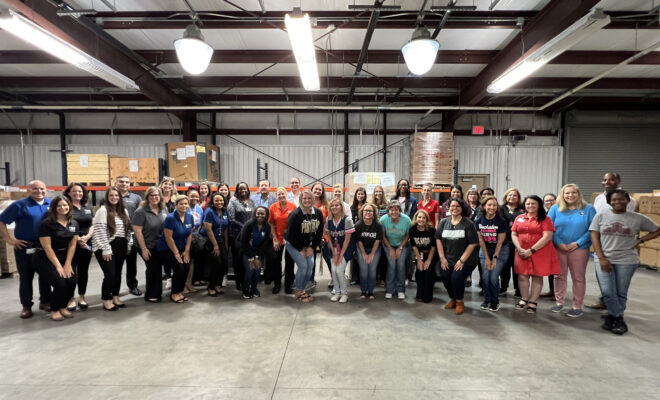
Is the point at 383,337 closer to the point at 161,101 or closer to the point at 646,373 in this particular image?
the point at 646,373

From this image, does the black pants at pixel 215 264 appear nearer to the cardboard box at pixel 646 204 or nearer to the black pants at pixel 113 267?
the black pants at pixel 113 267

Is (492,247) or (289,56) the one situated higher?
(289,56)

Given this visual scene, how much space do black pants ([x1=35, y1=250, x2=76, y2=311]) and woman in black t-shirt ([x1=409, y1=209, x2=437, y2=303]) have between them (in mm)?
4688

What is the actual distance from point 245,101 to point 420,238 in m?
7.33

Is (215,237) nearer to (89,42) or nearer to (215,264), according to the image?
(215,264)

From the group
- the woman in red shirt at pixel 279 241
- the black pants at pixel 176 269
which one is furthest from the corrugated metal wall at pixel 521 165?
the black pants at pixel 176 269

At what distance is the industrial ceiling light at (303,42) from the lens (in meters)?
3.25

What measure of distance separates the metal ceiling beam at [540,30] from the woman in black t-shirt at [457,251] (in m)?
2.82

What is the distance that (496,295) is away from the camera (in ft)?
12.9

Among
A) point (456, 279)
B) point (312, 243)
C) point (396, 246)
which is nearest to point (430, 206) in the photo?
point (396, 246)

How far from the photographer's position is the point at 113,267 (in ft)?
12.6

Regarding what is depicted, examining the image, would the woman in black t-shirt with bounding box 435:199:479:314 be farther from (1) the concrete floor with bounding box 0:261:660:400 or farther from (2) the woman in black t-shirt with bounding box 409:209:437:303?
(1) the concrete floor with bounding box 0:261:660:400

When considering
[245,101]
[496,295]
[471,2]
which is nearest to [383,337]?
[496,295]

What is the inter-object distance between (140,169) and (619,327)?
10.1m
